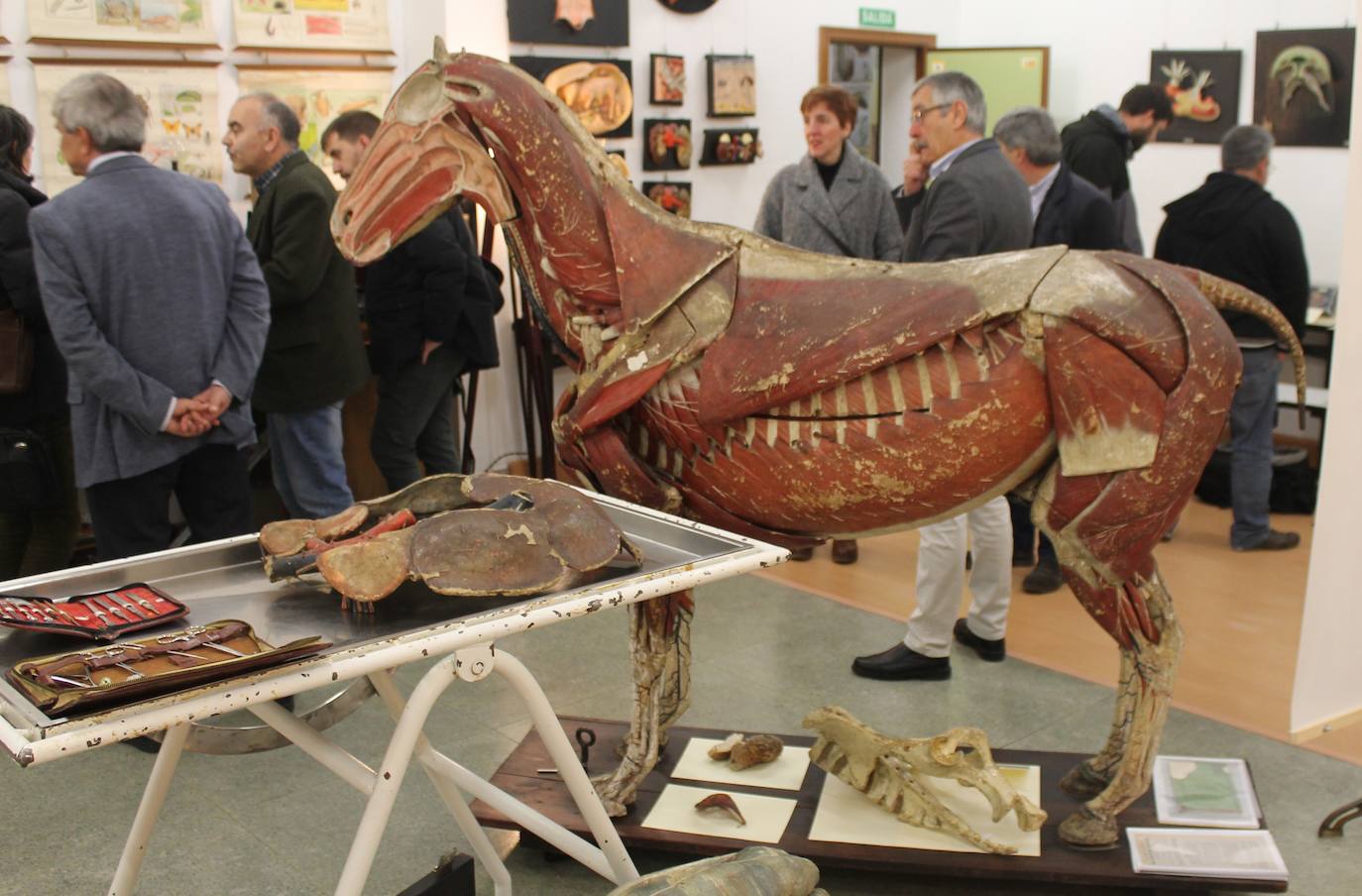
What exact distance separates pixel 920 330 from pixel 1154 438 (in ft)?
1.73

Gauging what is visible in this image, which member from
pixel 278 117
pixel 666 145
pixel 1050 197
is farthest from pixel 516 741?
pixel 666 145

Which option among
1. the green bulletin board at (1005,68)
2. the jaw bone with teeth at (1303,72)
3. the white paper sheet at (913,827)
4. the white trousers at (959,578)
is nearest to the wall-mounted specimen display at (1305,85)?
the jaw bone with teeth at (1303,72)

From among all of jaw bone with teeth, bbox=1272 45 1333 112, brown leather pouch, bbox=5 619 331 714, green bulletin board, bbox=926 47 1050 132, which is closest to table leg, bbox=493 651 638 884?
brown leather pouch, bbox=5 619 331 714

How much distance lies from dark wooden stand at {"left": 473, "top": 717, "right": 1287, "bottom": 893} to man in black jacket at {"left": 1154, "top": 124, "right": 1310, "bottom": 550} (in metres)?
2.85

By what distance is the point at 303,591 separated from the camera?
2.30 metres

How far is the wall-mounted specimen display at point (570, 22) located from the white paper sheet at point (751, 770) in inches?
153

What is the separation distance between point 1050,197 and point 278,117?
9.42 ft

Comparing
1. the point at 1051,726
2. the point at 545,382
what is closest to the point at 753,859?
the point at 1051,726

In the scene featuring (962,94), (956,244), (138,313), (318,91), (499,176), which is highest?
(318,91)

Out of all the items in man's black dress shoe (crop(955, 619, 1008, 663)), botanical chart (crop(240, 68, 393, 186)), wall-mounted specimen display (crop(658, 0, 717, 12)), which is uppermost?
wall-mounted specimen display (crop(658, 0, 717, 12))

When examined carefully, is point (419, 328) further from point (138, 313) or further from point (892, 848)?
point (892, 848)

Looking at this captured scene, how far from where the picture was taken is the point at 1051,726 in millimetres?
3910

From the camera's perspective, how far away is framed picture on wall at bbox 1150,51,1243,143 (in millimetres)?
7333

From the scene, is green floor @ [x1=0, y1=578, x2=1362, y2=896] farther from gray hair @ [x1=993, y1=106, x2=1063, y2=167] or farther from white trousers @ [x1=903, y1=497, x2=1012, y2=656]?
gray hair @ [x1=993, y1=106, x2=1063, y2=167]
